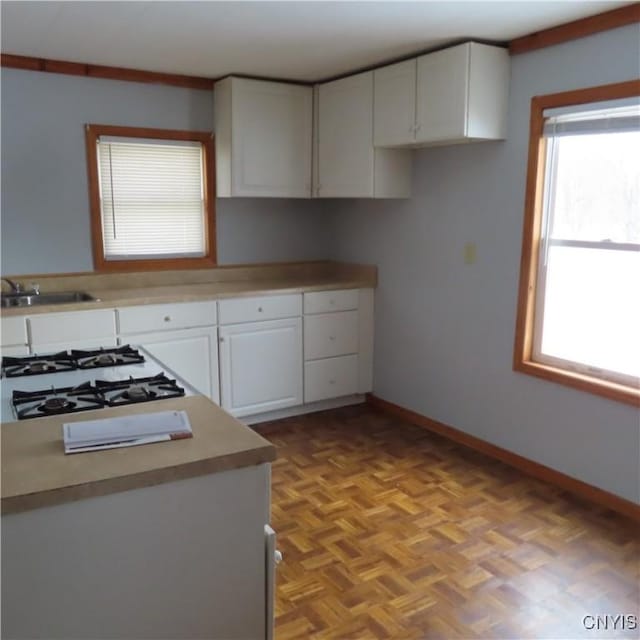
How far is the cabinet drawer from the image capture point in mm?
4028

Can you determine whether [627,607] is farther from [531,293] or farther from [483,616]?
[531,293]

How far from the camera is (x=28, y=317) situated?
124 inches

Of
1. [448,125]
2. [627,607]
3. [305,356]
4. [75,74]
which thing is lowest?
[627,607]

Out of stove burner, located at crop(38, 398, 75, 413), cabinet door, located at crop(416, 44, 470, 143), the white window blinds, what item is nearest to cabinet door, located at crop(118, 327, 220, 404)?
the white window blinds

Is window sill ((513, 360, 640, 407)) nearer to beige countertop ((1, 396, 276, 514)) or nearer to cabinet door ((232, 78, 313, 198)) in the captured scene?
cabinet door ((232, 78, 313, 198))

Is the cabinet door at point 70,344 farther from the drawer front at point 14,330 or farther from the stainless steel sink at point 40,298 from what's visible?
the stainless steel sink at point 40,298

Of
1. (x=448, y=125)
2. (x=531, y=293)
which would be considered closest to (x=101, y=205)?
(x=448, y=125)

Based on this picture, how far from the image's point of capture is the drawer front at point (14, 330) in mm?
3100

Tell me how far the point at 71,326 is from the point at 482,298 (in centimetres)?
224

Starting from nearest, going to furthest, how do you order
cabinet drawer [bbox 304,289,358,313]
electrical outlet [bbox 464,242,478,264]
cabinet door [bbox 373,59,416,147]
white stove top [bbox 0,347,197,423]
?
white stove top [bbox 0,347,197,423]
cabinet door [bbox 373,59,416,147]
electrical outlet [bbox 464,242,478,264]
cabinet drawer [bbox 304,289,358,313]

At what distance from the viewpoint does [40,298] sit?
3.62m

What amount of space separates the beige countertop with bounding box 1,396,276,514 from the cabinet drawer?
2563mm

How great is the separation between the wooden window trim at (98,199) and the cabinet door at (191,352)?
2.05 feet

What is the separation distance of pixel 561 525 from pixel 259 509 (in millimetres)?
1917
